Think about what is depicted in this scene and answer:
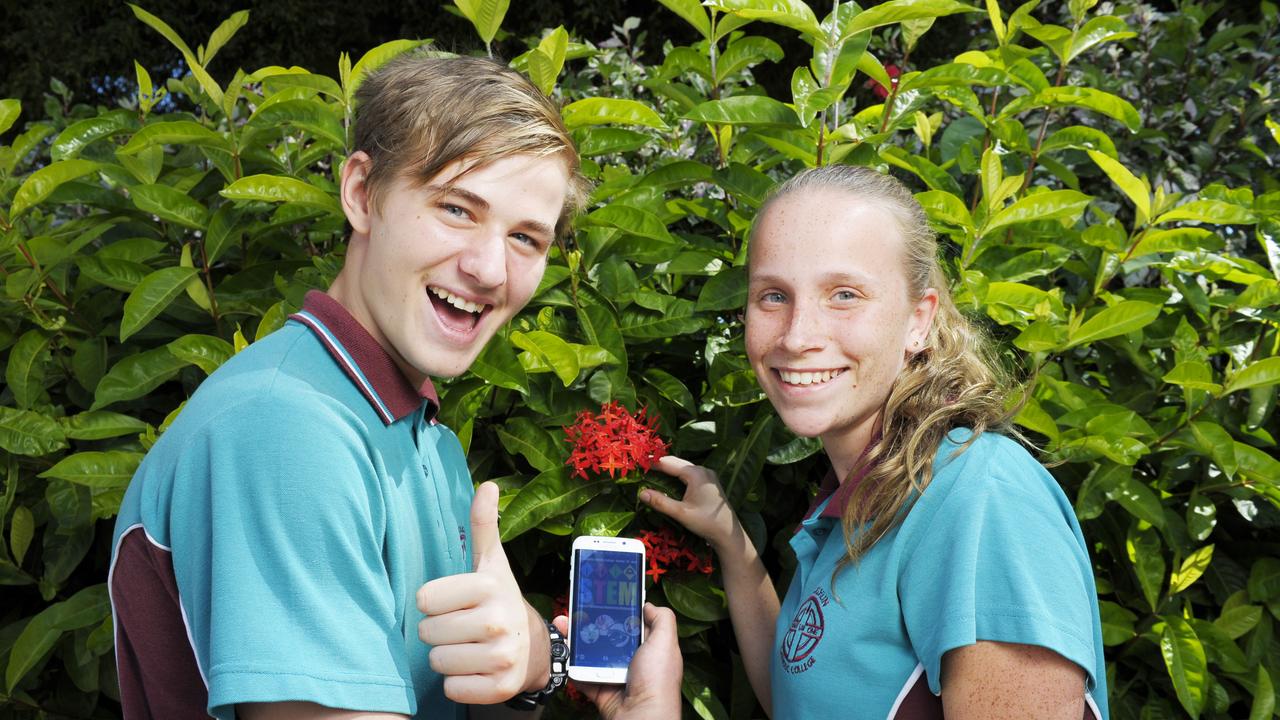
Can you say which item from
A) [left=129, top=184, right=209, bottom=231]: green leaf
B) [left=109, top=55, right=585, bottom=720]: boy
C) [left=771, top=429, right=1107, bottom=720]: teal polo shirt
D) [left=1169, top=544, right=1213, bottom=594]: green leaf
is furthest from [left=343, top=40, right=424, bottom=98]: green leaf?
[left=1169, top=544, right=1213, bottom=594]: green leaf

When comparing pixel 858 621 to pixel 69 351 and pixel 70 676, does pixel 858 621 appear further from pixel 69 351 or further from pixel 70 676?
pixel 69 351

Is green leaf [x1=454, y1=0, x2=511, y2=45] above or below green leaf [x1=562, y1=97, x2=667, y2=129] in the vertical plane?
above

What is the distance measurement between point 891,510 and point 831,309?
382mm

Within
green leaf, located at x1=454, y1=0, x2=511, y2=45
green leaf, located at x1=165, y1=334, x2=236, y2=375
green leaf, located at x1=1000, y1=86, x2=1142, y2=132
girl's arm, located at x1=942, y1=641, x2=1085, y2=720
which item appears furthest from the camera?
green leaf, located at x1=1000, y1=86, x2=1142, y2=132

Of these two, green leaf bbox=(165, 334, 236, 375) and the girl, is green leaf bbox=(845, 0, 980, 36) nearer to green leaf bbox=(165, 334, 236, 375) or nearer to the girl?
the girl

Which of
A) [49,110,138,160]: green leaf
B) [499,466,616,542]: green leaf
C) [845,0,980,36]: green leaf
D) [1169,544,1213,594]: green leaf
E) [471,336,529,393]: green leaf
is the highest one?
[845,0,980,36]: green leaf

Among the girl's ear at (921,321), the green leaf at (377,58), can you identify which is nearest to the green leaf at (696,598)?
the girl's ear at (921,321)

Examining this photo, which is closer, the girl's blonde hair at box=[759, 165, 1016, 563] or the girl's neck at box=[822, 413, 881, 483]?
the girl's blonde hair at box=[759, 165, 1016, 563]

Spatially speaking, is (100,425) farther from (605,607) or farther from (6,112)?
(605,607)

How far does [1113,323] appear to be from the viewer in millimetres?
2174

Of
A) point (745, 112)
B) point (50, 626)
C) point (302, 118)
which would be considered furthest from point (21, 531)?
point (745, 112)

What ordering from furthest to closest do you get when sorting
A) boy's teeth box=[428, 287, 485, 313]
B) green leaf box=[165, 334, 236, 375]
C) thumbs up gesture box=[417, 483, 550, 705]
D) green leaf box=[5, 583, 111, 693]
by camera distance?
green leaf box=[5, 583, 111, 693]
green leaf box=[165, 334, 236, 375]
boy's teeth box=[428, 287, 485, 313]
thumbs up gesture box=[417, 483, 550, 705]

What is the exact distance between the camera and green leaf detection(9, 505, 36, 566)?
2238mm

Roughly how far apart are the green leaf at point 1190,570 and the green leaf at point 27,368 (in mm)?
2561
